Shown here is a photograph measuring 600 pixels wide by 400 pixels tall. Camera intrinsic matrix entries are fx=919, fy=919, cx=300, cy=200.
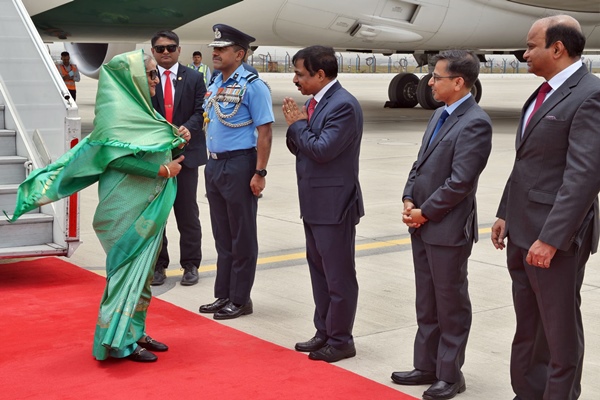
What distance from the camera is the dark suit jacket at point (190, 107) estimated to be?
20.5ft

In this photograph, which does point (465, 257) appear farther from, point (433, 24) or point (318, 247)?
point (433, 24)

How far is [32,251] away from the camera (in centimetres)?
617

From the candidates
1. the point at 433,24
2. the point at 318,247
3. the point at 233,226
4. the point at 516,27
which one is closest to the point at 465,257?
the point at 318,247

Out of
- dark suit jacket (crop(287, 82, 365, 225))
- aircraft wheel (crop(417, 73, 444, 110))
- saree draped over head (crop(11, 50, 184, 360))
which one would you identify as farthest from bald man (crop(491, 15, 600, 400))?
aircraft wheel (crop(417, 73, 444, 110))

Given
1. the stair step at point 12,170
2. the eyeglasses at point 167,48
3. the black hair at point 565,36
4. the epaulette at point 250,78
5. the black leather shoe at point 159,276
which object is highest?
the black hair at point 565,36

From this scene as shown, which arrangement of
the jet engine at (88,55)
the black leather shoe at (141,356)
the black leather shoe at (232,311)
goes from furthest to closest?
the jet engine at (88,55) < the black leather shoe at (232,311) < the black leather shoe at (141,356)

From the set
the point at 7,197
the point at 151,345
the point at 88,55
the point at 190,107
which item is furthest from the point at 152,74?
the point at 88,55

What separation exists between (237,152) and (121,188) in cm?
105

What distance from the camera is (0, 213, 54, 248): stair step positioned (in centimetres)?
626

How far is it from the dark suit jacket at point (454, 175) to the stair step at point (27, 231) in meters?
3.21

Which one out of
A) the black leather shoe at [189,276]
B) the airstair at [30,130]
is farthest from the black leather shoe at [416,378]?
the airstair at [30,130]

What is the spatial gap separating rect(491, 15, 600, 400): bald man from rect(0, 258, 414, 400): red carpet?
775mm

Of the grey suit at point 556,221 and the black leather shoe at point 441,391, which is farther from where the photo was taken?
the black leather shoe at point 441,391

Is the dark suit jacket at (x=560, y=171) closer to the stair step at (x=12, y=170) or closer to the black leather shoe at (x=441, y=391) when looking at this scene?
the black leather shoe at (x=441, y=391)
